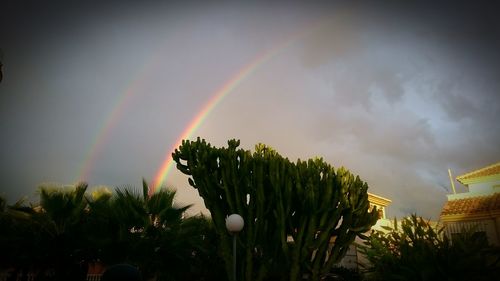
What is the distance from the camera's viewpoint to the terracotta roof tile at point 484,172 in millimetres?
15953

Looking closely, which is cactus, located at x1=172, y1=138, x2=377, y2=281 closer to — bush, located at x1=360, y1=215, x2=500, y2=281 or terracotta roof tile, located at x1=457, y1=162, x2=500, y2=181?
bush, located at x1=360, y1=215, x2=500, y2=281

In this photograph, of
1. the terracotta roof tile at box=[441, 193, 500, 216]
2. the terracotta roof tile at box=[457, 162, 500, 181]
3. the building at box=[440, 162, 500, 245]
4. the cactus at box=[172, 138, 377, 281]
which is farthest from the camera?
the terracotta roof tile at box=[457, 162, 500, 181]

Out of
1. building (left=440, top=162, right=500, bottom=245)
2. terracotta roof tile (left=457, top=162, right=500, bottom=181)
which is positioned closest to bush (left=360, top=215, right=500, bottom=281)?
building (left=440, top=162, right=500, bottom=245)

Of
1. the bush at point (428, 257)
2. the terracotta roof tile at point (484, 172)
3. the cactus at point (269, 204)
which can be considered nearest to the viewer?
the bush at point (428, 257)

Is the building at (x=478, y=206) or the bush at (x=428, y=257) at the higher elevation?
the building at (x=478, y=206)

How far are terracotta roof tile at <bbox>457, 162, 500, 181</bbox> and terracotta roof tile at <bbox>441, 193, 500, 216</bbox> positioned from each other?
1.55 metres

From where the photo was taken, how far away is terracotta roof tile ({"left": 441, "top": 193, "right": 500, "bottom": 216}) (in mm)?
13841

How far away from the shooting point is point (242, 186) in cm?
998

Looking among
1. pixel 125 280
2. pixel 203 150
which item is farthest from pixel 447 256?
pixel 125 280

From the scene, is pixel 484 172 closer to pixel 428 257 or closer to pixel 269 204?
pixel 428 257

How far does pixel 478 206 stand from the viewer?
1426 centimetres

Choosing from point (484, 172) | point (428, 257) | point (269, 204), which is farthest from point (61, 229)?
point (484, 172)

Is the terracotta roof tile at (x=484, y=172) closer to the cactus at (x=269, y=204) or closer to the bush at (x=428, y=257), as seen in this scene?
the bush at (x=428, y=257)

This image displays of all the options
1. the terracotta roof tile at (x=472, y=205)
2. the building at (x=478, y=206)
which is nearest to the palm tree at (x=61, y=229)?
the building at (x=478, y=206)
